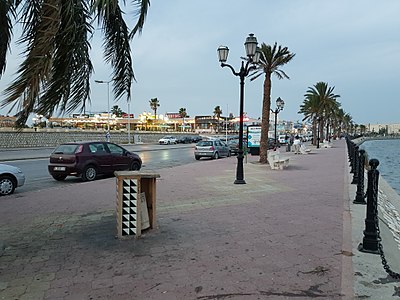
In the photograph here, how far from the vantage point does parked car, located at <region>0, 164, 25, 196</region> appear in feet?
33.9

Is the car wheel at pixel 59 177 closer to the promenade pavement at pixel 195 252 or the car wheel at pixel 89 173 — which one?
the car wheel at pixel 89 173

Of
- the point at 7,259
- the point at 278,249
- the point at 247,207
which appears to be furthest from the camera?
the point at 247,207

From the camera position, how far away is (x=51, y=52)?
11.3 ft

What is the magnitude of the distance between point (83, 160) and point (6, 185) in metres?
3.31

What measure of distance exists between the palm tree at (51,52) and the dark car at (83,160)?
30.4ft

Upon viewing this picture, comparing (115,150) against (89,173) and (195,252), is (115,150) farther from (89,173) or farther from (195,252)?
(195,252)

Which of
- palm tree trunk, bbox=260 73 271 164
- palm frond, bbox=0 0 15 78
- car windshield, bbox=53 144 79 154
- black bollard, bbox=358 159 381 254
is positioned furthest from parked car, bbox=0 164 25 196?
palm tree trunk, bbox=260 73 271 164

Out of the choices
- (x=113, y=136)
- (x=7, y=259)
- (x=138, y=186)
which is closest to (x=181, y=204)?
(x=138, y=186)

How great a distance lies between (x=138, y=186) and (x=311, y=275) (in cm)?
284

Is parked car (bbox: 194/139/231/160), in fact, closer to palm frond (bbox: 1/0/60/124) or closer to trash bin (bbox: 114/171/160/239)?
trash bin (bbox: 114/171/160/239)

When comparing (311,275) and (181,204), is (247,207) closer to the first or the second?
(181,204)

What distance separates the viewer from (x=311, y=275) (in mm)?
4180

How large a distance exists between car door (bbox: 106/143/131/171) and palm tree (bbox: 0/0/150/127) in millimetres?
10338

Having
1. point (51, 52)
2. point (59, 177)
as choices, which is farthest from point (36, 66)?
point (59, 177)
